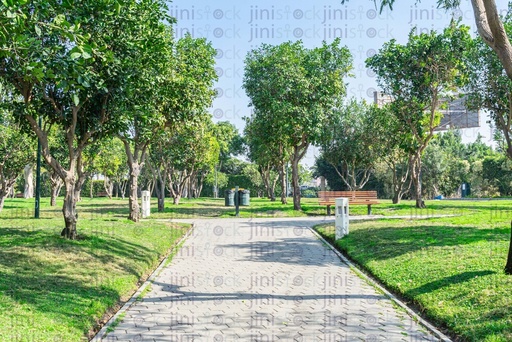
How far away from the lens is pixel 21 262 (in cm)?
871

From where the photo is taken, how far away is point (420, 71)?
24.7 meters

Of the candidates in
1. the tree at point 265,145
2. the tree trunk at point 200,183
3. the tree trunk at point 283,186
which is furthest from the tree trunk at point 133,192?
the tree trunk at point 200,183

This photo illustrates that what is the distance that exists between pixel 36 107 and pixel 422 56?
19085 millimetres

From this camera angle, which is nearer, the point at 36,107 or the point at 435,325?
the point at 435,325

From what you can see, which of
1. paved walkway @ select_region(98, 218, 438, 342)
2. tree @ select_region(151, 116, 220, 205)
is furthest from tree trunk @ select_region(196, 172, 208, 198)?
paved walkway @ select_region(98, 218, 438, 342)

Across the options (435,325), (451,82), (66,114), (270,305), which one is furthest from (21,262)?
(451,82)

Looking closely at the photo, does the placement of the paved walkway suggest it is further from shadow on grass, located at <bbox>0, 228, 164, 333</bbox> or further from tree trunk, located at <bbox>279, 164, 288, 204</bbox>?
tree trunk, located at <bbox>279, 164, 288, 204</bbox>

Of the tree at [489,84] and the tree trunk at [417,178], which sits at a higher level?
the tree at [489,84]

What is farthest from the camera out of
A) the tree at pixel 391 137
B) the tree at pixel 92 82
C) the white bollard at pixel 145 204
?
the tree at pixel 391 137

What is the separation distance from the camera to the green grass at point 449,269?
6027 mm

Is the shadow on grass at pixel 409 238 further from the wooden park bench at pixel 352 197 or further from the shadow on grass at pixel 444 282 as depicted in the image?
the wooden park bench at pixel 352 197

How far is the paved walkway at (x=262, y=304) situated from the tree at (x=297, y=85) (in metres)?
14.0

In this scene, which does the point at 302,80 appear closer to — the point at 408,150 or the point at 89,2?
the point at 408,150

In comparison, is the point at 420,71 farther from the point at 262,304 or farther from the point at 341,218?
the point at 262,304
